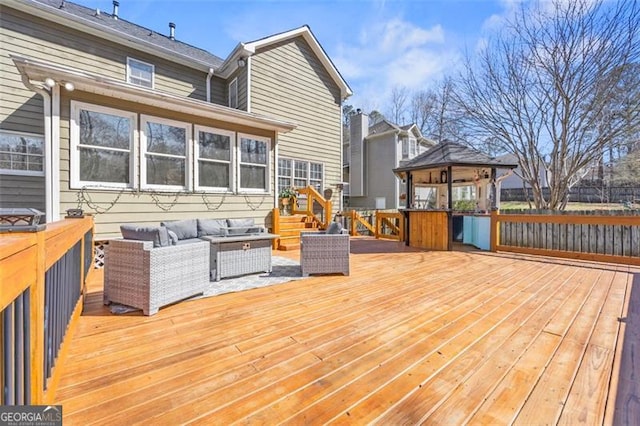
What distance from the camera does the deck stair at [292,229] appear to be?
25.4ft

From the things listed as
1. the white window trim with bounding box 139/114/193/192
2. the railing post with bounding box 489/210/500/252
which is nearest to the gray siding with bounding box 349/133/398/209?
the railing post with bounding box 489/210/500/252

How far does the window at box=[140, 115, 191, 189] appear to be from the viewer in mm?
5949

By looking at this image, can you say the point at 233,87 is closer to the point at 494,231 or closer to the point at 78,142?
the point at 78,142

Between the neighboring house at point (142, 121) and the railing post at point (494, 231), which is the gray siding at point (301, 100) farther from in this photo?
the railing post at point (494, 231)

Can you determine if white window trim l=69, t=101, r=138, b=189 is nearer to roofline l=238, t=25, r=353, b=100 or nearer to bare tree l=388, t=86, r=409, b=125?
roofline l=238, t=25, r=353, b=100

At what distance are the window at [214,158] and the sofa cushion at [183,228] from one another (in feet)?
5.40

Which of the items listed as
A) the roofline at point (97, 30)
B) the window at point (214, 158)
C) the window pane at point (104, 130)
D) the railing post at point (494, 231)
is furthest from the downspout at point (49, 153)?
the railing post at point (494, 231)

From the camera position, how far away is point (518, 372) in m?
2.05

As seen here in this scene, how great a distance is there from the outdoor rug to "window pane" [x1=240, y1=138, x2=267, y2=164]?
3223mm

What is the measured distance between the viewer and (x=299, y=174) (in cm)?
1039

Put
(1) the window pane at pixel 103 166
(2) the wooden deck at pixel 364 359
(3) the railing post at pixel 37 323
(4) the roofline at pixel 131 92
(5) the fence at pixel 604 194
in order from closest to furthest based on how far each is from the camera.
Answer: (3) the railing post at pixel 37 323, (2) the wooden deck at pixel 364 359, (4) the roofline at pixel 131 92, (1) the window pane at pixel 103 166, (5) the fence at pixel 604 194

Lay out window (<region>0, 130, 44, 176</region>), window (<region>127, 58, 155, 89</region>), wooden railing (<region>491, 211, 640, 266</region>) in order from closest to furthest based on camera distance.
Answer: wooden railing (<region>491, 211, 640, 266</region>) < window (<region>0, 130, 44, 176</region>) < window (<region>127, 58, 155, 89</region>)

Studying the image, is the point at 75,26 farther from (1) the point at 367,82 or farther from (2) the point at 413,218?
(1) the point at 367,82

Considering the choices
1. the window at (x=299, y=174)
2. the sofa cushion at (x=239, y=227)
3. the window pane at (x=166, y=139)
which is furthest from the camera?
the window at (x=299, y=174)
